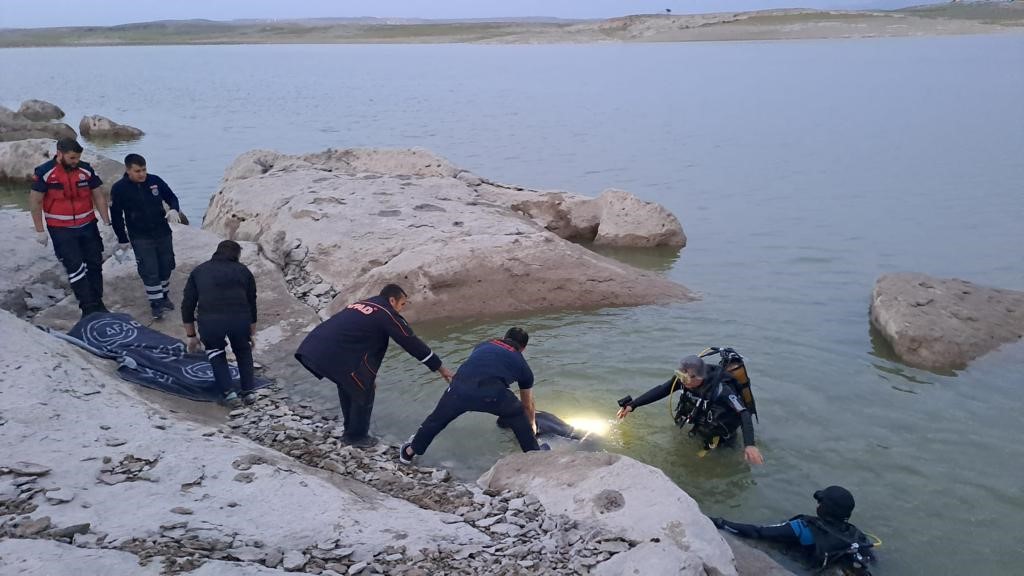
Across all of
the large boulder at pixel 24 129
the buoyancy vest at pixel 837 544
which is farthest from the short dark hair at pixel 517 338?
the large boulder at pixel 24 129

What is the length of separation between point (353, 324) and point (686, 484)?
3.15m

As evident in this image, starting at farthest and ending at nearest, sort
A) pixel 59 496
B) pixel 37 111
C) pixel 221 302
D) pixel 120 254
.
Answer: pixel 37 111 < pixel 120 254 < pixel 221 302 < pixel 59 496

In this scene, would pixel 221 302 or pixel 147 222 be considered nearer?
pixel 221 302

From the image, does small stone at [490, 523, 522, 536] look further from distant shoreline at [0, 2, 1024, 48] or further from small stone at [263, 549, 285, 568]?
distant shoreline at [0, 2, 1024, 48]

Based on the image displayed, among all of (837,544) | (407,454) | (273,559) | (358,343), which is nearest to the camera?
(273,559)

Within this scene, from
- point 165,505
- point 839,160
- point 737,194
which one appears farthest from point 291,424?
point 839,160

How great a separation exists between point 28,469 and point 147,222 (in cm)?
444

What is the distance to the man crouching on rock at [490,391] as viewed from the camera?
6500 mm

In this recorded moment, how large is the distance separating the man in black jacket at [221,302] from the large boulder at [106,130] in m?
26.0

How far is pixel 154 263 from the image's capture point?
9359 millimetres

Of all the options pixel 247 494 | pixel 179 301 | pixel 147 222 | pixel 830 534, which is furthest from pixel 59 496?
pixel 179 301

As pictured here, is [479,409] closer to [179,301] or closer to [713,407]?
[713,407]

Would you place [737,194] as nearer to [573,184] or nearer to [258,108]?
[573,184]

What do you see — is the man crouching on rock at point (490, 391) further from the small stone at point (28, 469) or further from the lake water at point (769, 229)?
the small stone at point (28, 469)
